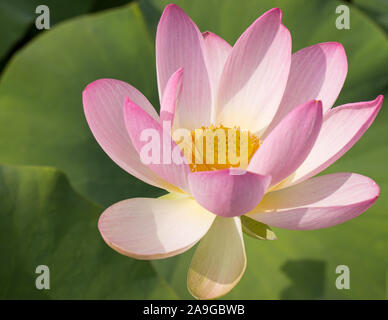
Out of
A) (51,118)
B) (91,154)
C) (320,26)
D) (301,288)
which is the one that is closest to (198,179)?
(301,288)

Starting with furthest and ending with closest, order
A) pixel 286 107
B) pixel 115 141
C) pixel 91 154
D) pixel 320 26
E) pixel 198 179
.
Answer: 1. pixel 320 26
2. pixel 91 154
3. pixel 286 107
4. pixel 115 141
5. pixel 198 179

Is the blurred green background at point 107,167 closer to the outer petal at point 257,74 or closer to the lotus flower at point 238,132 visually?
the lotus flower at point 238,132

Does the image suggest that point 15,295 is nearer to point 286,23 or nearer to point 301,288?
point 301,288

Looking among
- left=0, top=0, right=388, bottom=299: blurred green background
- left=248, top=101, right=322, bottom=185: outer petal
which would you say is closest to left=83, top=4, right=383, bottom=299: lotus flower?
left=248, top=101, right=322, bottom=185: outer petal

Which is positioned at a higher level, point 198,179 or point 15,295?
point 198,179

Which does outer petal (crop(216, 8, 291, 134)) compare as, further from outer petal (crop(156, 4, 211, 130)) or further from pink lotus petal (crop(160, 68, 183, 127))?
pink lotus petal (crop(160, 68, 183, 127))

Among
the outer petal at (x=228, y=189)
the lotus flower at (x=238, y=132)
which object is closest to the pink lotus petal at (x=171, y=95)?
the lotus flower at (x=238, y=132)

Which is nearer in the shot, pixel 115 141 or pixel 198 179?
pixel 198 179
